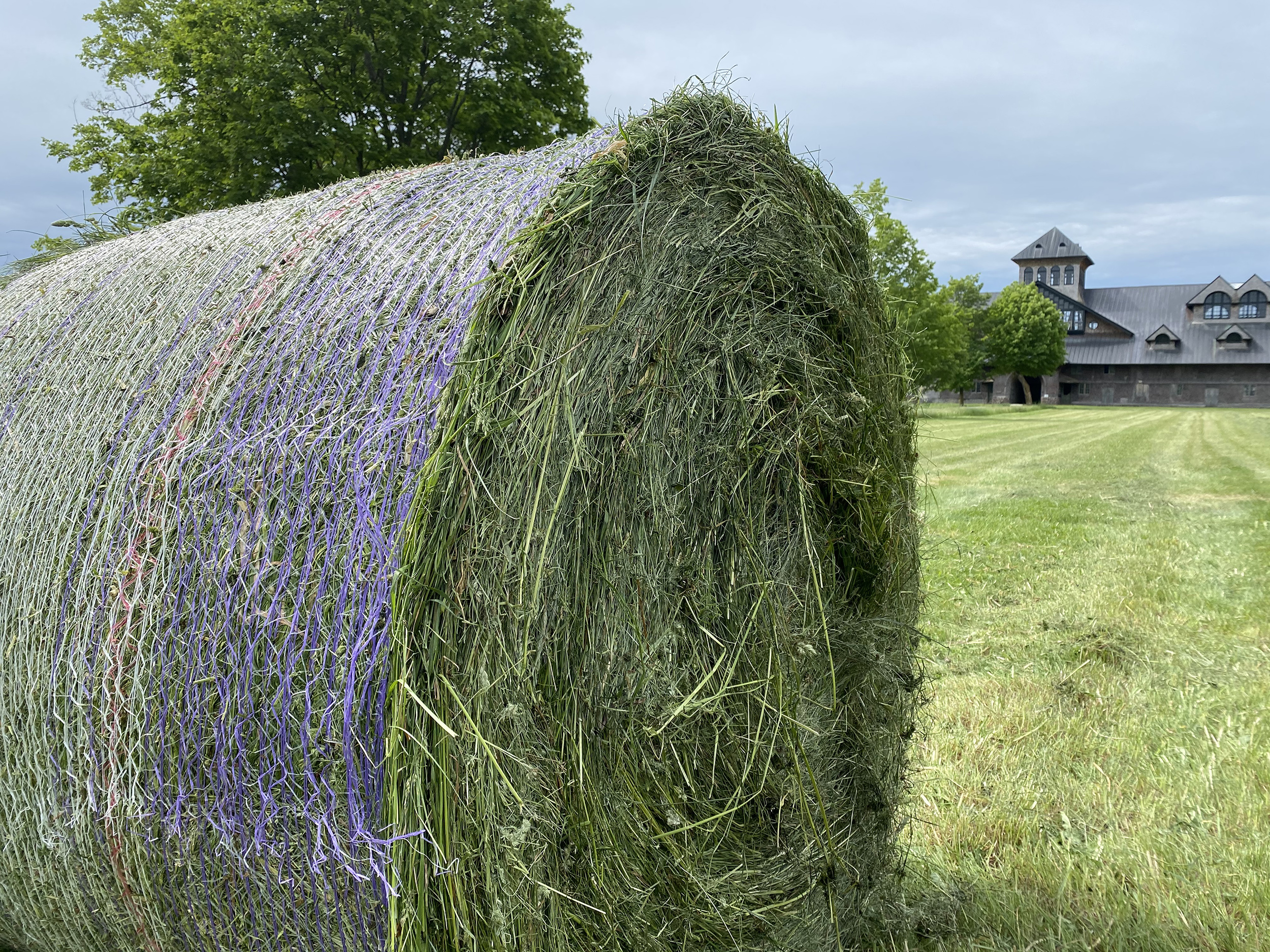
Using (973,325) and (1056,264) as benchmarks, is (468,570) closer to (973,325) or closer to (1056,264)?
(973,325)

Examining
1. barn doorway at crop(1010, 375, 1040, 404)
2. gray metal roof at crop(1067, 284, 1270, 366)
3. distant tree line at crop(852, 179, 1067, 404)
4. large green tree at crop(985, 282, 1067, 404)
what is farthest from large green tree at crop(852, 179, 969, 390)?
gray metal roof at crop(1067, 284, 1270, 366)

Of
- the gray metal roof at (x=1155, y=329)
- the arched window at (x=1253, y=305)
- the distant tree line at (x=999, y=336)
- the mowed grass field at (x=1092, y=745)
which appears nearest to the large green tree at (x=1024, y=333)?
the distant tree line at (x=999, y=336)

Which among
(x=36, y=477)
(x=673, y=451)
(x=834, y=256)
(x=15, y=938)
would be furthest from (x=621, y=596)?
(x=15, y=938)

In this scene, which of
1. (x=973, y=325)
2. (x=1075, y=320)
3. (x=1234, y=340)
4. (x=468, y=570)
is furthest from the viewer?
(x=1075, y=320)

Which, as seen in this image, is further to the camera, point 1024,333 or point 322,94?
point 1024,333

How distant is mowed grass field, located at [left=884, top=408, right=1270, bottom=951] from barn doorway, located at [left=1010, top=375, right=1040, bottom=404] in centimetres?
6068

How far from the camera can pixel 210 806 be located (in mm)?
2133

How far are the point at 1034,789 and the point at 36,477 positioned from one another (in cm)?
387

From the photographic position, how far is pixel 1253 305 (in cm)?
6631

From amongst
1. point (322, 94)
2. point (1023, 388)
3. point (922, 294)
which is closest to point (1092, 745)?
point (322, 94)

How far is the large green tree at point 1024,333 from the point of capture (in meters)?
59.8

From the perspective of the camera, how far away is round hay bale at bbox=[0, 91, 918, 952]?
6.26ft

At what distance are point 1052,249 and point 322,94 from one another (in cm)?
7005

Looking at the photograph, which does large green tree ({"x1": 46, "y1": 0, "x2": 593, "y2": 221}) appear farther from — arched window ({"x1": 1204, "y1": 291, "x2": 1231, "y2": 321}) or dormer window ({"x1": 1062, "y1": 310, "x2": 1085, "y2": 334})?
arched window ({"x1": 1204, "y1": 291, "x2": 1231, "y2": 321})
